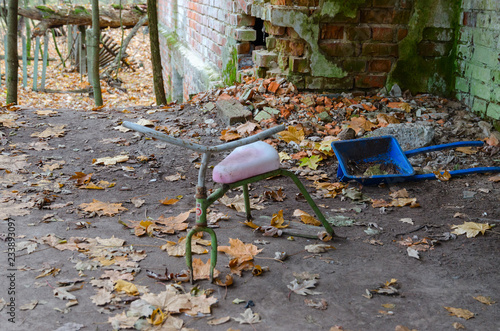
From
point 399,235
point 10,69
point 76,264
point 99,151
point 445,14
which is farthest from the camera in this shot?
point 10,69

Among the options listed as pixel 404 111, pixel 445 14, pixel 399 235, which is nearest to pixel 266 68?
pixel 404 111

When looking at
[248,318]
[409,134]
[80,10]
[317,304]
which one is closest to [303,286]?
[317,304]

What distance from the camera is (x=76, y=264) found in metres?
2.32

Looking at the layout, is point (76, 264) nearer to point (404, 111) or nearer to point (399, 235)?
point (399, 235)

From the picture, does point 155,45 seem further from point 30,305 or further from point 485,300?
point 485,300

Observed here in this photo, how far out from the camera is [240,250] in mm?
2449

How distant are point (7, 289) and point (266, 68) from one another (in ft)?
11.2

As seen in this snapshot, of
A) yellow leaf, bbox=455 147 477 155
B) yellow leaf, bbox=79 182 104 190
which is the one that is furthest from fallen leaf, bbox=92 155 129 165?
yellow leaf, bbox=455 147 477 155

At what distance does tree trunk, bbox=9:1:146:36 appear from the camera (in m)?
10.4

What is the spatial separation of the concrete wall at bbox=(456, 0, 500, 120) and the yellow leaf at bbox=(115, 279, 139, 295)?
3.27m

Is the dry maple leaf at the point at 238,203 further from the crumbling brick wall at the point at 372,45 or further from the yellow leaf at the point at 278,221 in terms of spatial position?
the crumbling brick wall at the point at 372,45

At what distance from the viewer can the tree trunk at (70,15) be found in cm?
1036

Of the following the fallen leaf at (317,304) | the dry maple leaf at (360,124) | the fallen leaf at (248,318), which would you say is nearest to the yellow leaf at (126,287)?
the fallen leaf at (248,318)

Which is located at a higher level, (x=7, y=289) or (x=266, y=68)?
(x=266, y=68)
